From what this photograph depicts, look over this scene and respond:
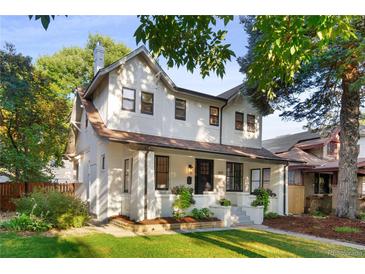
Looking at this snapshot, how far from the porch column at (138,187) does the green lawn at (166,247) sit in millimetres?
1509

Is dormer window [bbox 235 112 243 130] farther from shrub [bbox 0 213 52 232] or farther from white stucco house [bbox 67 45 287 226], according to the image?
shrub [bbox 0 213 52 232]

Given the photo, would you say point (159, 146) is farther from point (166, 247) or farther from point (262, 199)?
point (262, 199)

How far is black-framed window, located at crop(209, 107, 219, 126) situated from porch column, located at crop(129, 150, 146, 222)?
3.66 meters

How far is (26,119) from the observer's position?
13.1 m

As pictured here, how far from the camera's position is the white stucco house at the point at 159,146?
30.3ft

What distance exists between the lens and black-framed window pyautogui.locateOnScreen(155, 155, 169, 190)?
10125mm

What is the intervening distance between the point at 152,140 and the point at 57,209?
10.5ft

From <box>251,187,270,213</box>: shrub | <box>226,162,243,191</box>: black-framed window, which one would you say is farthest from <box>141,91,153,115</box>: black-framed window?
<box>251,187,270,213</box>: shrub

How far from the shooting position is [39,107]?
13359mm

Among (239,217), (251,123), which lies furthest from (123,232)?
(251,123)

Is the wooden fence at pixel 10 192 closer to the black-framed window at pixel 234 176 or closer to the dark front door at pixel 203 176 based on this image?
the dark front door at pixel 203 176

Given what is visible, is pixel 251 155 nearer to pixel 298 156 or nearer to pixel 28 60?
pixel 298 156

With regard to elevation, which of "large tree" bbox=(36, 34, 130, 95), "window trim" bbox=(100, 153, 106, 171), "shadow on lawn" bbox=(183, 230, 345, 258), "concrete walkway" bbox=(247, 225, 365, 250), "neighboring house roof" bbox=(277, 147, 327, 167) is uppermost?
"large tree" bbox=(36, 34, 130, 95)
